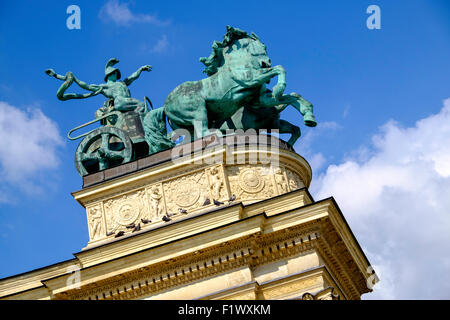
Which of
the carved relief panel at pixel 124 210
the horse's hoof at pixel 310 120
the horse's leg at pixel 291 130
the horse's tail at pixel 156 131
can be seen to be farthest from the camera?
the horse's leg at pixel 291 130

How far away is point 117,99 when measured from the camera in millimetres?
25484

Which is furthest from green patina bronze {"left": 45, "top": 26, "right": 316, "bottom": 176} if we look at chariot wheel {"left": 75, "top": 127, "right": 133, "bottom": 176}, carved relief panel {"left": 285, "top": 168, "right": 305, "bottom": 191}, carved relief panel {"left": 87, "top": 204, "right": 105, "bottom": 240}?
carved relief panel {"left": 87, "top": 204, "right": 105, "bottom": 240}

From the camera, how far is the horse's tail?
23312mm

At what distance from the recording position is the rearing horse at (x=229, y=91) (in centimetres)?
2273

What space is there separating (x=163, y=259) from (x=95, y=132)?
591cm

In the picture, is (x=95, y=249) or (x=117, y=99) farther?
(x=117, y=99)

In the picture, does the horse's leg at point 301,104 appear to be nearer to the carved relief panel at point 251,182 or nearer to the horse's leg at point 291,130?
the horse's leg at point 291,130

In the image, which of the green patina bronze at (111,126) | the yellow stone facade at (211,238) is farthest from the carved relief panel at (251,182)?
the green patina bronze at (111,126)
